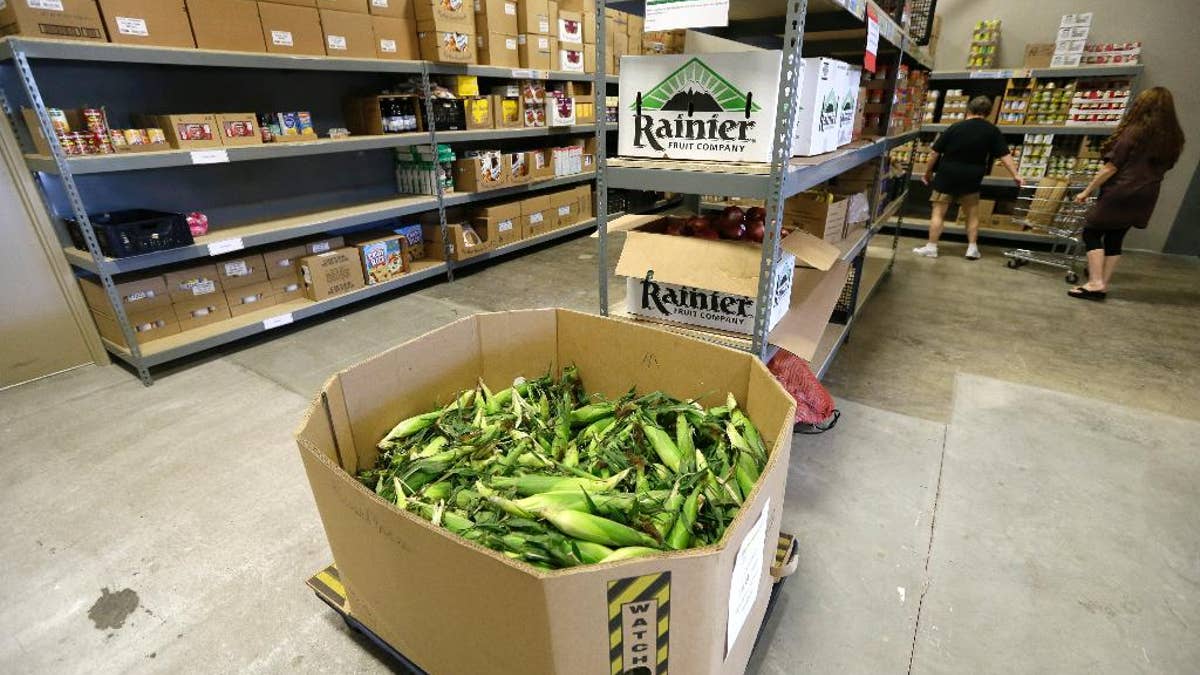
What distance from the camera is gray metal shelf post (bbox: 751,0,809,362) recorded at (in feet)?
4.43

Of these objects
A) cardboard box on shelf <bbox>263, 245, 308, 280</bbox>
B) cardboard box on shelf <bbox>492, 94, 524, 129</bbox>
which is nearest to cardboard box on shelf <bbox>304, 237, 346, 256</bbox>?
cardboard box on shelf <bbox>263, 245, 308, 280</bbox>

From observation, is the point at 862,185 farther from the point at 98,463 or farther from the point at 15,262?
the point at 15,262

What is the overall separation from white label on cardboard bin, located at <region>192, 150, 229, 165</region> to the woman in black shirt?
5.07 metres

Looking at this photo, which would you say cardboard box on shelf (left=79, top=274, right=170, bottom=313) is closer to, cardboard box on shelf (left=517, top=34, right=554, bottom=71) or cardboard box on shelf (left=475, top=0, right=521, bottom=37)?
cardboard box on shelf (left=475, top=0, right=521, bottom=37)

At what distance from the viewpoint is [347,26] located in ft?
11.0

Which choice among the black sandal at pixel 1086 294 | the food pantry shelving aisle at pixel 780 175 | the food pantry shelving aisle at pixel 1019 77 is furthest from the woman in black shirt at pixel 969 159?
the food pantry shelving aisle at pixel 780 175

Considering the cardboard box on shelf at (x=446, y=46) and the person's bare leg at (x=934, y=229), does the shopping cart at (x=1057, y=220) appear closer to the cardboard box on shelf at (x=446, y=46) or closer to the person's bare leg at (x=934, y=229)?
the person's bare leg at (x=934, y=229)

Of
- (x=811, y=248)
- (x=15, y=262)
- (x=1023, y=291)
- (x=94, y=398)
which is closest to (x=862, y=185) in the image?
(x=811, y=248)

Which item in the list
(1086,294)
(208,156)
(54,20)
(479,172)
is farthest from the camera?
(479,172)

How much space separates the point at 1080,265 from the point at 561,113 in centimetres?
459

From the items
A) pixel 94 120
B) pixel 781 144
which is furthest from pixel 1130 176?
pixel 94 120

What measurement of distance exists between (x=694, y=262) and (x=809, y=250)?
1.33ft

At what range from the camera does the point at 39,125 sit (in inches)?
93.3

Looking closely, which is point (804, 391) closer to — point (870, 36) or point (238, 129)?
point (870, 36)
